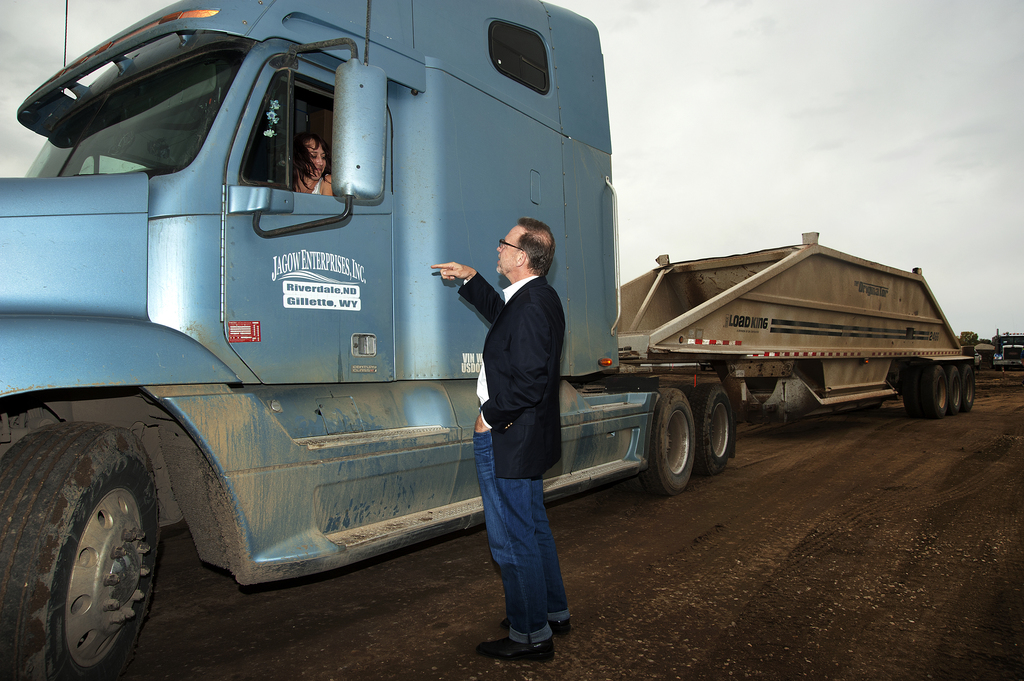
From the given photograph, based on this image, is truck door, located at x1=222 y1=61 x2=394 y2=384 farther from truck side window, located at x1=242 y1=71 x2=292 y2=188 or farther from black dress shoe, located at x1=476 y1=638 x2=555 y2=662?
black dress shoe, located at x1=476 y1=638 x2=555 y2=662

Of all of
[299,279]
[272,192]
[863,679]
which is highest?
[272,192]

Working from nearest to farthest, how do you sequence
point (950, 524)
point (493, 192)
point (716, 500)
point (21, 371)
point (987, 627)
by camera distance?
point (21, 371) < point (987, 627) < point (493, 192) < point (950, 524) < point (716, 500)

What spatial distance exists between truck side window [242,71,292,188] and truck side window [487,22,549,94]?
62.4 inches

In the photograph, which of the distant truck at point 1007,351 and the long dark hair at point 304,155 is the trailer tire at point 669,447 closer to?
the long dark hair at point 304,155

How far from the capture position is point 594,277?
522 cm

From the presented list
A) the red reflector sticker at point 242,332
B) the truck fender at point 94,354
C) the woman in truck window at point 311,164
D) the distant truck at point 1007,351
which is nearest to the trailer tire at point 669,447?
the woman in truck window at point 311,164

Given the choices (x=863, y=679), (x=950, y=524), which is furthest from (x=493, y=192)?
(x=950, y=524)

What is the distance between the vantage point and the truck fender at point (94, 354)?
7.09 feet

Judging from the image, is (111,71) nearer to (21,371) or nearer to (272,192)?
(272,192)

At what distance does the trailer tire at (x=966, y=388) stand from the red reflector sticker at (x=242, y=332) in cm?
1502

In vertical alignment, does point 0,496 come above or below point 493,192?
below

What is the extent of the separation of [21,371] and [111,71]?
1804 millimetres

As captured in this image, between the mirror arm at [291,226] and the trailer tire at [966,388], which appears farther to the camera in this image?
the trailer tire at [966,388]

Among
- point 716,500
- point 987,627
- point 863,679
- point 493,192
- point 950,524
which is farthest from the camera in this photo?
point 716,500
